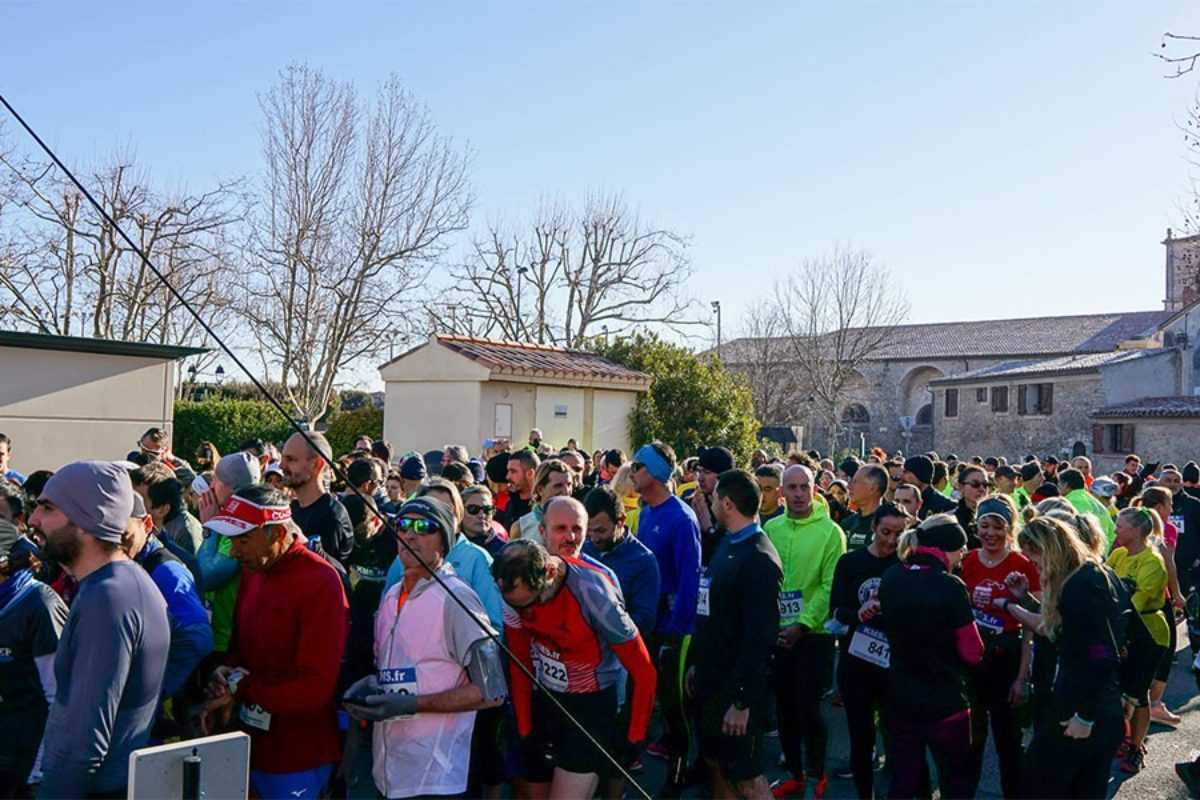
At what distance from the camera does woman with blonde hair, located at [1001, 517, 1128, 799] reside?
4438mm

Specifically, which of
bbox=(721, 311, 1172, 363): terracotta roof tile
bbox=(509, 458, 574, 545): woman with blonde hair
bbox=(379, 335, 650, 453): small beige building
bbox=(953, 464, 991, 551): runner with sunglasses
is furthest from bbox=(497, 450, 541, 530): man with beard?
bbox=(721, 311, 1172, 363): terracotta roof tile

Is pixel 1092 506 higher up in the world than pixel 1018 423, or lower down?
lower down

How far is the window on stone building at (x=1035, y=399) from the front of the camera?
43.4m

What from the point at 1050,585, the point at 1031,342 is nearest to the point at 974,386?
→ the point at 1031,342

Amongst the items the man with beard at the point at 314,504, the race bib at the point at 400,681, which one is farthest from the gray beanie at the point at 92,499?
the man with beard at the point at 314,504

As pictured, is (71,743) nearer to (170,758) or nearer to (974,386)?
(170,758)

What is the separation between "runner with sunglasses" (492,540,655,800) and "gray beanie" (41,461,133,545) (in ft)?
4.98

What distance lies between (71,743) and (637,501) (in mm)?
5651

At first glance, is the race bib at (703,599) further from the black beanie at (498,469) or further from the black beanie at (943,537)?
the black beanie at (498,469)

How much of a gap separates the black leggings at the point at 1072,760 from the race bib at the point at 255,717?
3.50m

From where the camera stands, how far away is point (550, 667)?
14.1 feet

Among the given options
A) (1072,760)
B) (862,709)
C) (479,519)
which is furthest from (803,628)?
(479,519)

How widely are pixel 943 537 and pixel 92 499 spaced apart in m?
3.96

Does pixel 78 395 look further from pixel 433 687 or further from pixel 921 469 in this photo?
pixel 433 687
